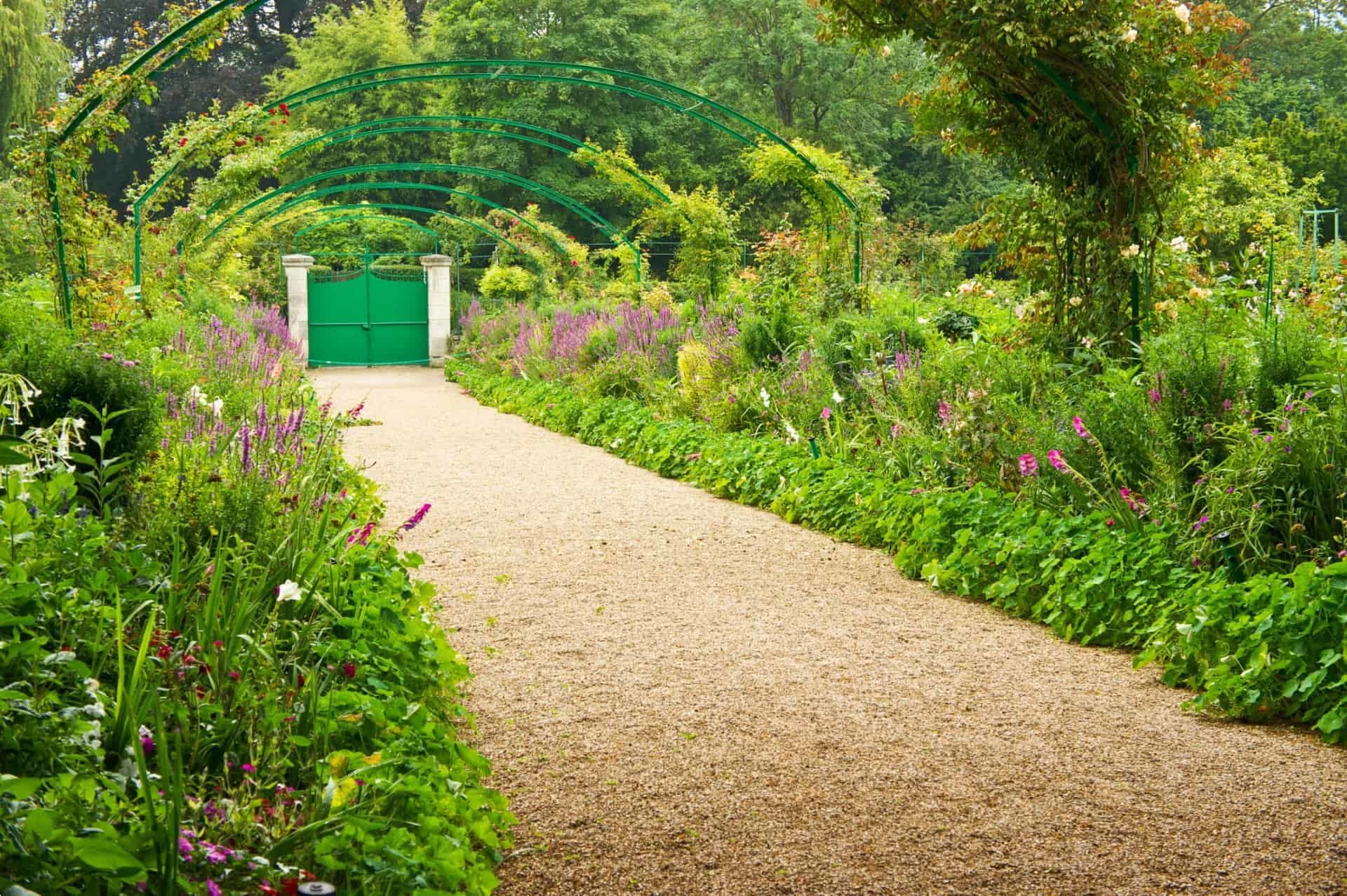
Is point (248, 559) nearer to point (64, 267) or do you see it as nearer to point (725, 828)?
point (725, 828)

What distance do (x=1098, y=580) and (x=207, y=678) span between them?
3.10 metres

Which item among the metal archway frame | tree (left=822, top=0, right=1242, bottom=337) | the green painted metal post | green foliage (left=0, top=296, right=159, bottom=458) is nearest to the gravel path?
green foliage (left=0, top=296, right=159, bottom=458)

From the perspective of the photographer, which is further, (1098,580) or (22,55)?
(22,55)

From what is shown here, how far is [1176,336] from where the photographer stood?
4.99 meters

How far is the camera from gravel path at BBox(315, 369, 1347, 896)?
102 inches

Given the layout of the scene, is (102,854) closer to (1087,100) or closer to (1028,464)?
(1028,464)

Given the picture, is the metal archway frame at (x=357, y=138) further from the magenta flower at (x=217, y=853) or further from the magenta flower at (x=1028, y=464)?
the magenta flower at (x=217, y=853)

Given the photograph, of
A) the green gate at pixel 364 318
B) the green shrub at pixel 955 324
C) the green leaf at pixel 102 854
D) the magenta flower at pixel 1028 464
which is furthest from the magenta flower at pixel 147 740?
the green gate at pixel 364 318

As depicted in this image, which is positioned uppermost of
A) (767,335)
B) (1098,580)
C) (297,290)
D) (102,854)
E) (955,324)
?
(297,290)

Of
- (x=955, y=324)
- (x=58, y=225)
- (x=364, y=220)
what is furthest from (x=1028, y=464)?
(x=364, y=220)

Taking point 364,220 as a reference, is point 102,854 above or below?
below

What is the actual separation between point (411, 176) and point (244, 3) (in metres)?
25.7

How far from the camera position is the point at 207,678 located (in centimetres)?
270

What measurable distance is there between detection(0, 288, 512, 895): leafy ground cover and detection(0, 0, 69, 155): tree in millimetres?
15261
